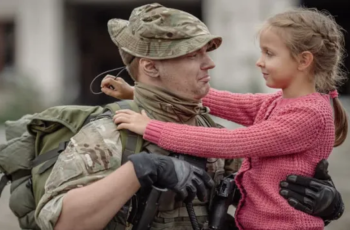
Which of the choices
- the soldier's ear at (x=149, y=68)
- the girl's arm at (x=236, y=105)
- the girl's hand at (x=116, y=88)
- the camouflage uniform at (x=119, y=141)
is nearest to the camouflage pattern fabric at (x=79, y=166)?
the camouflage uniform at (x=119, y=141)

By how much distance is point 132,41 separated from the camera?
2.98 metres

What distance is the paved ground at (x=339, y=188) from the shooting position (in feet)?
25.1

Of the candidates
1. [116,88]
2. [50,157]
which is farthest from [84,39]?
[50,157]

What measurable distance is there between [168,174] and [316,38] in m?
0.78

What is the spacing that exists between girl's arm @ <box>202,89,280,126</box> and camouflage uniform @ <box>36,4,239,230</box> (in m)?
0.33

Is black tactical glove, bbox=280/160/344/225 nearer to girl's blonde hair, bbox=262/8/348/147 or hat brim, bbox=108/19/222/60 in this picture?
girl's blonde hair, bbox=262/8/348/147

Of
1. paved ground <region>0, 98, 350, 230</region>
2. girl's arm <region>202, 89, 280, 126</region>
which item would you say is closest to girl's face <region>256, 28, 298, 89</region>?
girl's arm <region>202, 89, 280, 126</region>

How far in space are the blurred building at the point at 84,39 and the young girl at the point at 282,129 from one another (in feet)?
26.3

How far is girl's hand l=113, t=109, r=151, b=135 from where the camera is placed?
286cm

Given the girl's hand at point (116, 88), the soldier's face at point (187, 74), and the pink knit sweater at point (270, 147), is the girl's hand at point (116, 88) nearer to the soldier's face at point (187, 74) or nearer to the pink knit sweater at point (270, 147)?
the soldier's face at point (187, 74)

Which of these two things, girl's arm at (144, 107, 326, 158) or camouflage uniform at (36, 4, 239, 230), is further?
girl's arm at (144, 107, 326, 158)

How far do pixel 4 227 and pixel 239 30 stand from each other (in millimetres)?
6737

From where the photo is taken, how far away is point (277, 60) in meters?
3.00

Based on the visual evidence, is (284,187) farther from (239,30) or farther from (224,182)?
(239,30)
